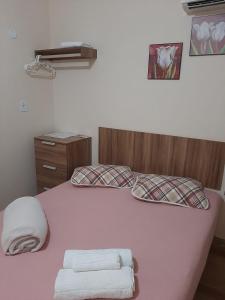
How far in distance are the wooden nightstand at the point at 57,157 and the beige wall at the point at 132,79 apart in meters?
0.21

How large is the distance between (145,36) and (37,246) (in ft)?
6.28

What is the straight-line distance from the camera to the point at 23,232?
4.17ft

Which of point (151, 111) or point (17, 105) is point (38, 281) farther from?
point (17, 105)

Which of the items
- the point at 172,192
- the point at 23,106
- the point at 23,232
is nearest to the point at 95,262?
the point at 23,232

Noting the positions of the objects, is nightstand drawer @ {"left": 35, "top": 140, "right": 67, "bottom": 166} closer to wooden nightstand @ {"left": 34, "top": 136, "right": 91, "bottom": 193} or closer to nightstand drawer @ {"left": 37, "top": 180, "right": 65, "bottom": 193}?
wooden nightstand @ {"left": 34, "top": 136, "right": 91, "bottom": 193}

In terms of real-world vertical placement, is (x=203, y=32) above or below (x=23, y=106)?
above

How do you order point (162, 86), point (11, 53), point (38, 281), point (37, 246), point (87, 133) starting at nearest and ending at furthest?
1. point (38, 281)
2. point (37, 246)
3. point (162, 86)
4. point (11, 53)
5. point (87, 133)

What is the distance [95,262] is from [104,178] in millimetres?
1083

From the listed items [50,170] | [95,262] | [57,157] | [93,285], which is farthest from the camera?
[50,170]

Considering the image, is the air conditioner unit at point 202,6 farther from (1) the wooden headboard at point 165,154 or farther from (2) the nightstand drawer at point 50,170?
(2) the nightstand drawer at point 50,170

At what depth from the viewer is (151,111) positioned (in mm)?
2309

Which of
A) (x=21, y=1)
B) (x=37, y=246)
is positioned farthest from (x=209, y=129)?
(x=21, y=1)

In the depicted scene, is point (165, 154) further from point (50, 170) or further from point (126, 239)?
point (50, 170)

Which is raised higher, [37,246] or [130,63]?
[130,63]
